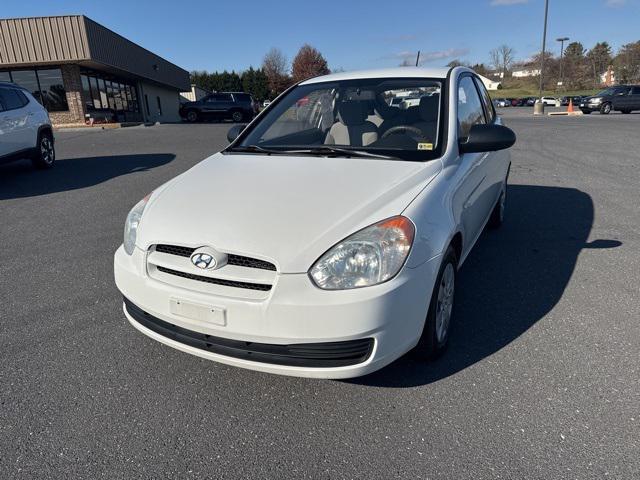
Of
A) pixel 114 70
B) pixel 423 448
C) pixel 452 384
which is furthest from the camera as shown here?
pixel 114 70

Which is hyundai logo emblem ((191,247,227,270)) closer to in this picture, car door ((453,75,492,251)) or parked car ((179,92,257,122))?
car door ((453,75,492,251))

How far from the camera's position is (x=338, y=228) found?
212cm

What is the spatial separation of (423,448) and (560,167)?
865cm

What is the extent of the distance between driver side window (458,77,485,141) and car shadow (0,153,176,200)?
6.45 metres

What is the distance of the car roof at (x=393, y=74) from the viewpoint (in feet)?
11.7

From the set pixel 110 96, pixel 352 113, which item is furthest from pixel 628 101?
pixel 352 113

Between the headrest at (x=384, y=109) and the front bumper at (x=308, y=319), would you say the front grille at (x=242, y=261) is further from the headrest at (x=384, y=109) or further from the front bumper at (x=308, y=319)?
the headrest at (x=384, y=109)

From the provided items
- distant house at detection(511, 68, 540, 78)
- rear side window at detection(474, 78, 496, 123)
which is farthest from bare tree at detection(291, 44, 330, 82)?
rear side window at detection(474, 78, 496, 123)

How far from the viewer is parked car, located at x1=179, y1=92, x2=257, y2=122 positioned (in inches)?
1026

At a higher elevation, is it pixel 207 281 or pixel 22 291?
pixel 207 281

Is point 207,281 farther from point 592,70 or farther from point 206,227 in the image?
point 592,70

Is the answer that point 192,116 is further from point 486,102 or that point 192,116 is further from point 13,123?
point 486,102

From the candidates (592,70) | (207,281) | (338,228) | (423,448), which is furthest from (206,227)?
(592,70)

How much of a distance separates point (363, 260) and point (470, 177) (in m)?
1.45
